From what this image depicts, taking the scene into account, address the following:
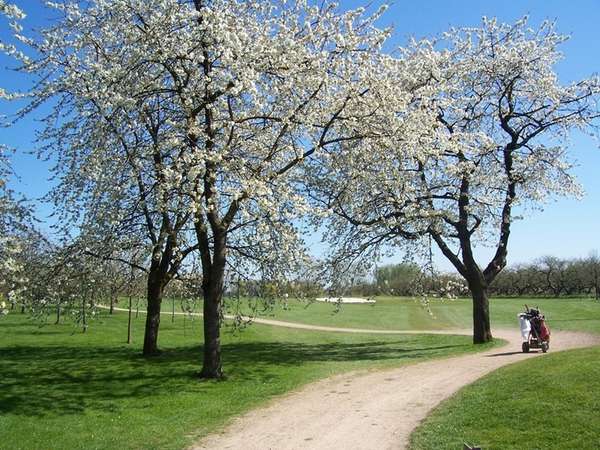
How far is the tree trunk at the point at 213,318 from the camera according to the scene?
15.0 metres

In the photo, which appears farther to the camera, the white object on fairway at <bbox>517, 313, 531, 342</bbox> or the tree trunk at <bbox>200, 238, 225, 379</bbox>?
the white object on fairway at <bbox>517, 313, 531, 342</bbox>

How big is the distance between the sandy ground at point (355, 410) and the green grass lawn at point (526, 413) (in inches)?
21.9

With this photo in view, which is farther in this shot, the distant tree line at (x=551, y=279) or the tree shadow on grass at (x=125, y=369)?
the distant tree line at (x=551, y=279)

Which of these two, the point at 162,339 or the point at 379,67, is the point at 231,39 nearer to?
the point at 379,67

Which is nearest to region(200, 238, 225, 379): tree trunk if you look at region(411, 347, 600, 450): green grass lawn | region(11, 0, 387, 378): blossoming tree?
region(11, 0, 387, 378): blossoming tree

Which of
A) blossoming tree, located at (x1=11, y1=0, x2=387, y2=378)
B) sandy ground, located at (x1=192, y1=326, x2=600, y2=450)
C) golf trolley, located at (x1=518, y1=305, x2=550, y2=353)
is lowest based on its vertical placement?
sandy ground, located at (x1=192, y1=326, x2=600, y2=450)

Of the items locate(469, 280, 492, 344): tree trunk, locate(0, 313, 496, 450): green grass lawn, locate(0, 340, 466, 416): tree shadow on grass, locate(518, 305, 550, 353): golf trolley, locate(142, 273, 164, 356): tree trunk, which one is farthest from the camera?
locate(469, 280, 492, 344): tree trunk

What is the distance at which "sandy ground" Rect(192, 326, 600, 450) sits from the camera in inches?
364

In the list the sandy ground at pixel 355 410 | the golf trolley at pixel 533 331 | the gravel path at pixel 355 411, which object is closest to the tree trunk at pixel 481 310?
the golf trolley at pixel 533 331

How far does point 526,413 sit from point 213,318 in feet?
27.9

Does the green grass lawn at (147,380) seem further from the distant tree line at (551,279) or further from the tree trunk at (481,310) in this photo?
the distant tree line at (551,279)

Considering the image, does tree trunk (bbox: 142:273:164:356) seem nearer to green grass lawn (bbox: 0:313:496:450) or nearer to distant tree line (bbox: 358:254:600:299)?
green grass lawn (bbox: 0:313:496:450)

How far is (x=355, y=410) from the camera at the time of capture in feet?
36.4

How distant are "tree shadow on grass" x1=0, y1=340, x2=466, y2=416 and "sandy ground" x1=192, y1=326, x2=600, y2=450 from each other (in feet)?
8.28
